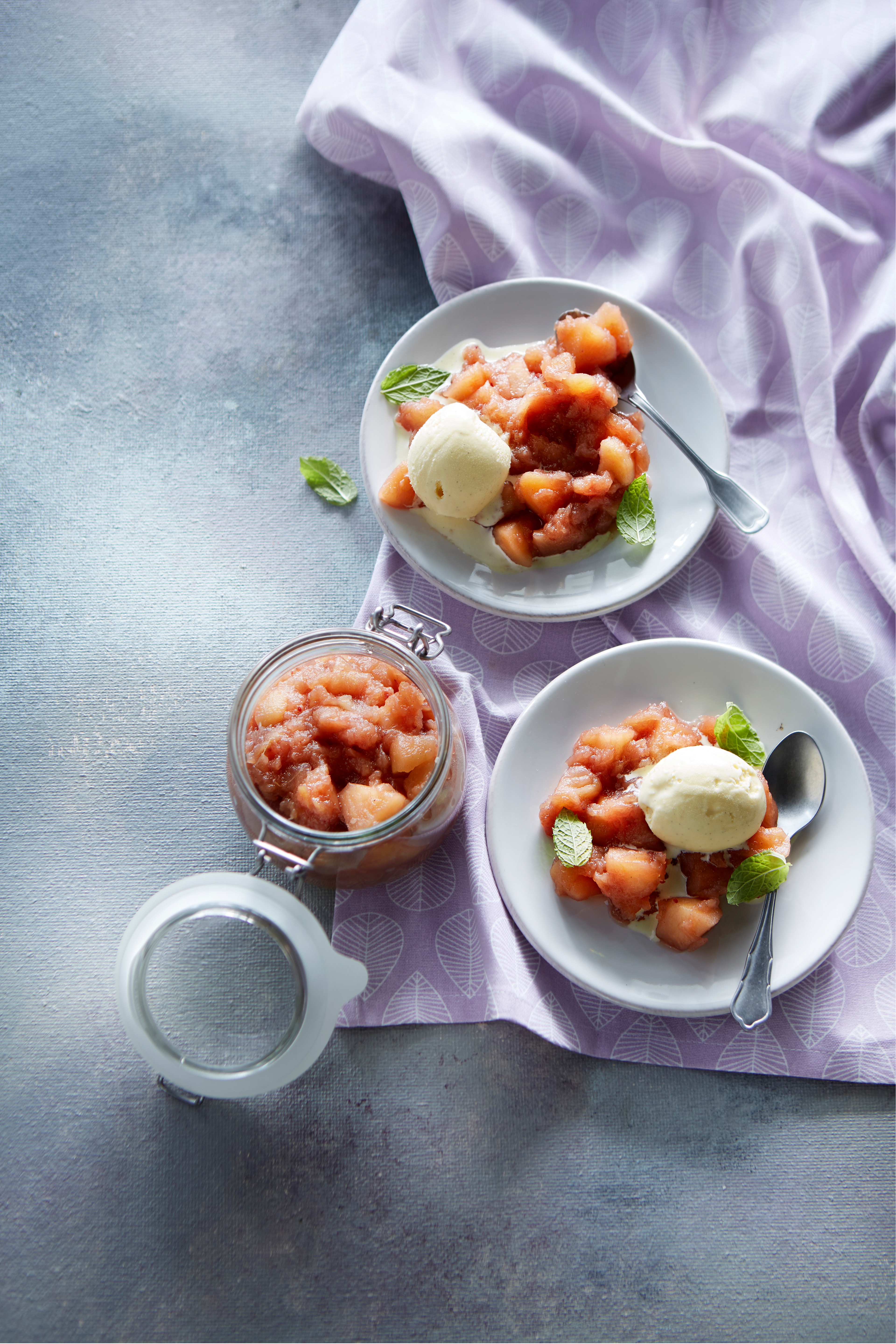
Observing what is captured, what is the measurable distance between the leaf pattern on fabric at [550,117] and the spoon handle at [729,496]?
782 millimetres

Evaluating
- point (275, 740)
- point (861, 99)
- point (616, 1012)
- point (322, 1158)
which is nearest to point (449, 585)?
point (275, 740)

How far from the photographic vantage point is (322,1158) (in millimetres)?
1959

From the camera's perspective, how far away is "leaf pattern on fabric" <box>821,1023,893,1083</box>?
1.98m

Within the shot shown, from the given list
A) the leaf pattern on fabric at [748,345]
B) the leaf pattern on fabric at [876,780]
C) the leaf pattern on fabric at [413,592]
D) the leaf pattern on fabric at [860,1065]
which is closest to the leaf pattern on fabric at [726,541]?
the leaf pattern on fabric at [748,345]

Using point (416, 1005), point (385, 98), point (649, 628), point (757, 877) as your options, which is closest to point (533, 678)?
point (649, 628)

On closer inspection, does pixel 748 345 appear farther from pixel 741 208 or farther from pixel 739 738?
pixel 739 738

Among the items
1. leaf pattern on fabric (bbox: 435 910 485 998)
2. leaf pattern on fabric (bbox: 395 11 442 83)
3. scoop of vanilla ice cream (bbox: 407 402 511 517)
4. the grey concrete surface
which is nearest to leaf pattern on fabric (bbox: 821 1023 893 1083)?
the grey concrete surface

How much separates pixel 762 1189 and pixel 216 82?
2849mm

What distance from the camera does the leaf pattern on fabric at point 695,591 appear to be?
7.20 ft

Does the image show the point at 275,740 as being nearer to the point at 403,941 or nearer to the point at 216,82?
the point at 403,941

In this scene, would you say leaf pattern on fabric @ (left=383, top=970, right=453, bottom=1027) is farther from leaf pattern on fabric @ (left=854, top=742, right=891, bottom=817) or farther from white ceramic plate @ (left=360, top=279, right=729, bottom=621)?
leaf pattern on fabric @ (left=854, top=742, right=891, bottom=817)

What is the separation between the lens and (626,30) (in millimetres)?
2383

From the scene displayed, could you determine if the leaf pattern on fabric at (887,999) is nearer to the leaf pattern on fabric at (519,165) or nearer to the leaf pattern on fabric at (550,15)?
the leaf pattern on fabric at (519,165)

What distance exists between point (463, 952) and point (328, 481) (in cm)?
108
